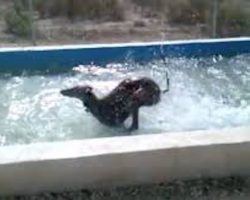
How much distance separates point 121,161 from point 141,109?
2055 millimetres

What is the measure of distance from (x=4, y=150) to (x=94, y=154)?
1.70 feet

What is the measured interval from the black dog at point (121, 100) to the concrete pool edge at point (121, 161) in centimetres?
135

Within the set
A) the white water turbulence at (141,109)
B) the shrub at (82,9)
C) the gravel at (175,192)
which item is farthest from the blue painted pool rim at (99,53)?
the gravel at (175,192)

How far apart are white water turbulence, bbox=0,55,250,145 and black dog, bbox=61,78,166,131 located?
0.34ft

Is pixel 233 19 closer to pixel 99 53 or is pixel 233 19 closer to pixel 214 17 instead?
pixel 214 17

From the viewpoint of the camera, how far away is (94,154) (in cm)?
339

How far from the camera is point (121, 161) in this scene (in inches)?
135

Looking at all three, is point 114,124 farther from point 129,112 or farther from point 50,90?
point 50,90

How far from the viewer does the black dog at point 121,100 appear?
4.98 m

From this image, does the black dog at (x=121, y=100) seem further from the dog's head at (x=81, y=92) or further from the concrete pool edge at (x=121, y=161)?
the concrete pool edge at (x=121, y=161)

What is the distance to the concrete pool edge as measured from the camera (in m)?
3.34

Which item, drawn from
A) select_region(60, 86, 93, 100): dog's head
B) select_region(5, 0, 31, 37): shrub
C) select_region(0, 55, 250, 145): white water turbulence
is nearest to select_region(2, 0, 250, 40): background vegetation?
select_region(5, 0, 31, 37): shrub

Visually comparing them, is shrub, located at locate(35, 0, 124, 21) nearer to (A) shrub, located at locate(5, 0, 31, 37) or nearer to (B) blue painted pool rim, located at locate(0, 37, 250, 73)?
(A) shrub, located at locate(5, 0, 31, 37)

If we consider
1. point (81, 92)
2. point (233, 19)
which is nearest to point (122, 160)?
point (81, 92)
